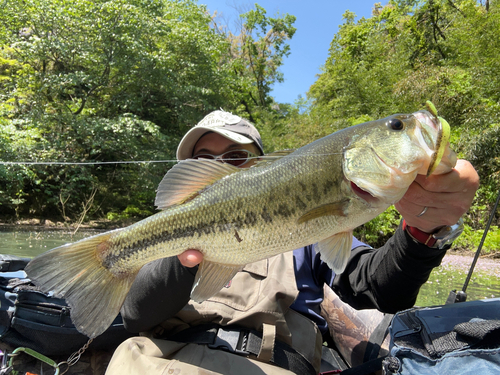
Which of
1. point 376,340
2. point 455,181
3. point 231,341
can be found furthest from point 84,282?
point 376,340

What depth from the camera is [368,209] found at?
1.44 m

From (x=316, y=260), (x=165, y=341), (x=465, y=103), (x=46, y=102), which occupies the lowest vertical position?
(x=165, y=341)

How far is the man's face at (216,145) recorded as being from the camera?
262 centimetres

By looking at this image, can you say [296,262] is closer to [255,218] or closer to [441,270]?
[255,218]

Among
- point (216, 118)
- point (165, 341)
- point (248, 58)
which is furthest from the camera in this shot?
point (248, 58)

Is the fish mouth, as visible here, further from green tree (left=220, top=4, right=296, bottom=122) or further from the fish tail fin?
green tree (left=220, top=4, right=296, bottom=122)

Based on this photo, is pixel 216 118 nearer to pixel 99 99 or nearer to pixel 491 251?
pixel 491 251

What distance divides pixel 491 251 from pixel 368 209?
1196 cm

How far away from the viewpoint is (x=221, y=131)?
2461 millimetres

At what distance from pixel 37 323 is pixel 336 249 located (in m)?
2.28

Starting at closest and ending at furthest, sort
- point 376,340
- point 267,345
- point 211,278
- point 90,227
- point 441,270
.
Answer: point 211,278 < point 267,345 < point 376,340 < point 441,270 < point 90,227

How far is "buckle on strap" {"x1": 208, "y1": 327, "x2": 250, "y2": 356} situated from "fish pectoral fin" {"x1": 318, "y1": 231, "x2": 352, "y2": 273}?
74 cm

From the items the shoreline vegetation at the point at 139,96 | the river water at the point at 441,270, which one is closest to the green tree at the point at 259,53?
the shoreline vegetation at the point at 139,96

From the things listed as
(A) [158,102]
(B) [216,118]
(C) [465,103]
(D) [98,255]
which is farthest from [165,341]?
(A) [158,102]
